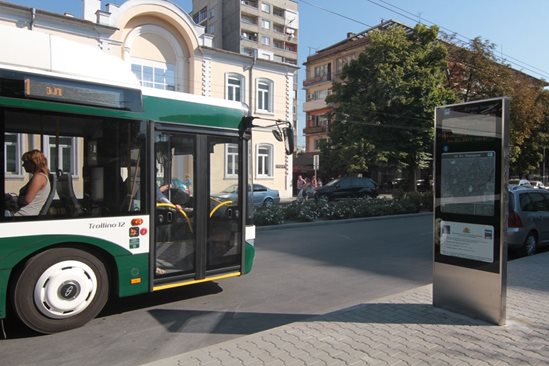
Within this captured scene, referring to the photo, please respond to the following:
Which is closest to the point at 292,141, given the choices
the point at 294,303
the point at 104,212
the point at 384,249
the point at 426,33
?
the point at 294,303

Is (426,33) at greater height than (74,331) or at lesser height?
greater

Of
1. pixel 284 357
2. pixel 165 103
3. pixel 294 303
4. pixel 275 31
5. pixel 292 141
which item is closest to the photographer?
pixel 284 357

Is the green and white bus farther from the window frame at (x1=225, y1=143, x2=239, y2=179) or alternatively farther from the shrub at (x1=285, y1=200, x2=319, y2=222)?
the shrub at (x1=285, y1=200, x2=319, y2=222)

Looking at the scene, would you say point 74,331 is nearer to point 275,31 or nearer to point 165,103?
point 165,103

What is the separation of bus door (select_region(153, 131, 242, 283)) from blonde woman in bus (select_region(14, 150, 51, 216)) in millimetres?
1251

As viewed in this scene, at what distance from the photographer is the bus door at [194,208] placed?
566cm

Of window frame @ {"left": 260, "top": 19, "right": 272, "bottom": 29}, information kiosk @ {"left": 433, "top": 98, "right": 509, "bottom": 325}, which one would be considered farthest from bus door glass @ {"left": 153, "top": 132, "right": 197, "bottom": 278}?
window frame @ {"left": 260, "top": 19, "right": 272, "bottom": 29}

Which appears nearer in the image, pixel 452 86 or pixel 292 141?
pixel 292 141

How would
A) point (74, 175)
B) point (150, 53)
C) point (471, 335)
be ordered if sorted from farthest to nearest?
point (150, 53) < point (74, 175) < point (471, 335)

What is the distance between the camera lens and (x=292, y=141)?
258 inches

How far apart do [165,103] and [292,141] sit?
6.40 feet

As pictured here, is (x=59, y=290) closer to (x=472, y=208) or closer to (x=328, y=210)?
(x=472, y=208)

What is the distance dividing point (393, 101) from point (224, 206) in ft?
81.6

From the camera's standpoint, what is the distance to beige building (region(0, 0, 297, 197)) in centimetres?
2286
